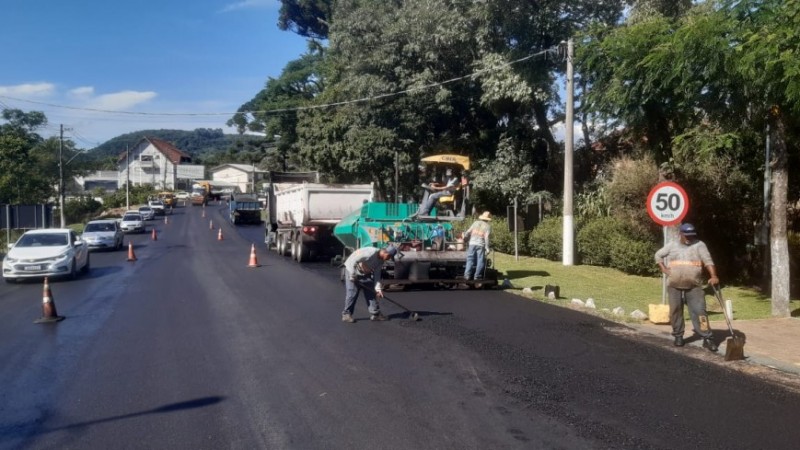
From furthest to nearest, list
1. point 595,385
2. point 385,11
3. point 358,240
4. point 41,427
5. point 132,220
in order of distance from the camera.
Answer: point 132,220 < point 385,11 < point 358,240 < point 595,385 < point 41,427

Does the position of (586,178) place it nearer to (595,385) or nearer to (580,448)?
(595,385)

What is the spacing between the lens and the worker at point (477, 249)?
54.6 ft

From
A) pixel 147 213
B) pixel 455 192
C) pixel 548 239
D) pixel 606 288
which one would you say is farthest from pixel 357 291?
pixel 147 213

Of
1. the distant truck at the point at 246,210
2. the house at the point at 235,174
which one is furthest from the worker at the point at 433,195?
the house at the point at 235,174

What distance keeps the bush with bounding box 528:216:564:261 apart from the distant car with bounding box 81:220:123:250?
19.5 m

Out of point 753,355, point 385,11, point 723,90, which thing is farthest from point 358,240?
point 385,11

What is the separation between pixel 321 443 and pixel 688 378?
14.7ft

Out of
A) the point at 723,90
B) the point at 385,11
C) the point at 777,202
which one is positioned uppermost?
the point at 385,11

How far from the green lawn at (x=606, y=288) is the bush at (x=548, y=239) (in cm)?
70

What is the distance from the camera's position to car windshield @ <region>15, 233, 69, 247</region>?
71.6 ft

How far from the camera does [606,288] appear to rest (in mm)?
17672

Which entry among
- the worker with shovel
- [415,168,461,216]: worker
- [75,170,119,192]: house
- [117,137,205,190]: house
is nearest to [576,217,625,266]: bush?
[415,168,461,216]: worker

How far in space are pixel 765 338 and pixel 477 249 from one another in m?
7.04

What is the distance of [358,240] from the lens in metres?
18.5
